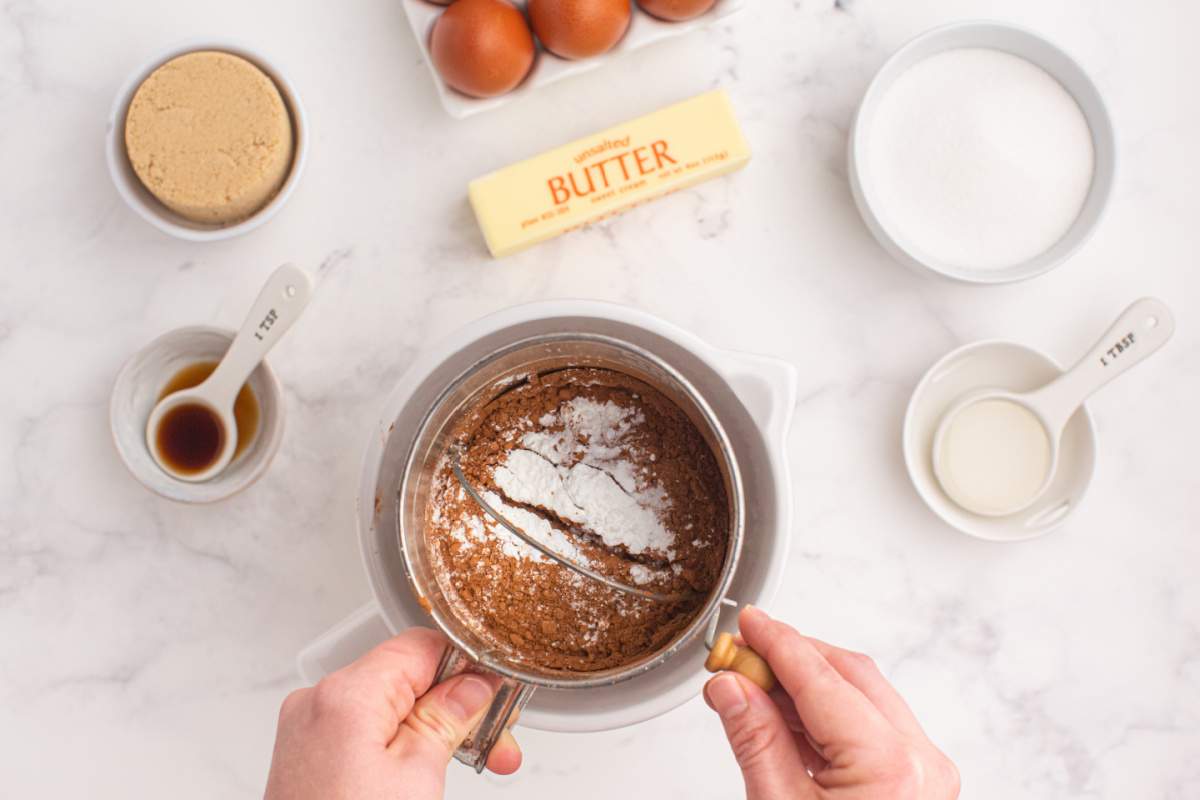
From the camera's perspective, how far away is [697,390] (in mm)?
870

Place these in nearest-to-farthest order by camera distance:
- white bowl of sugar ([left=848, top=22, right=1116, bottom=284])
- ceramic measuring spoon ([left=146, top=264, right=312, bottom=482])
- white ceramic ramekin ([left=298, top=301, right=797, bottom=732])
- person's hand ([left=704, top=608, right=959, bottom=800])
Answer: person's hand ([left=704, top=608, right=959, bottom=800]) → white ceramic ramekin ([left=298, top=301, right=797, bottom=732]) → ceramic measuring spoon ([left=146, top=264, right=312, bottom=482]) → white bowl of sugar ([left=848, top=22, right=1116, bottom=284])

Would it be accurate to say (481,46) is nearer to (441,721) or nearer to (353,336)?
(353,336)

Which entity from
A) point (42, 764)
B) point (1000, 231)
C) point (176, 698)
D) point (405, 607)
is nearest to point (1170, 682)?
point (1000, 231)

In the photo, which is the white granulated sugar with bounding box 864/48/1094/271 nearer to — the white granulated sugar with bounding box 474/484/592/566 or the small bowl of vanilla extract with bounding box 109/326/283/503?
the white granulated sugar with bounding box 474/484/592/566

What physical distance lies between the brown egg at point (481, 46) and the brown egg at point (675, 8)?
141 mm

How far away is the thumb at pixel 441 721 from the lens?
0.76m

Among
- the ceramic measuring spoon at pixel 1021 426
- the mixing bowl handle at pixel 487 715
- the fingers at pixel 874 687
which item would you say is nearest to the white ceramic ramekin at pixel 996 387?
the ceramic measuring spoon at pixel 1021 426

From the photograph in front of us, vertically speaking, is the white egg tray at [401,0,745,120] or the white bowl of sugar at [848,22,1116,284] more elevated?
the white egg tray at [401,0,745,120]

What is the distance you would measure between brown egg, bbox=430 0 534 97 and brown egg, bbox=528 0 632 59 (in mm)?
28

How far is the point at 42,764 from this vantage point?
1.12 meters

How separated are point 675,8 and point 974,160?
39 cm

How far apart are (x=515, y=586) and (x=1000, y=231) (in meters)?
0.70

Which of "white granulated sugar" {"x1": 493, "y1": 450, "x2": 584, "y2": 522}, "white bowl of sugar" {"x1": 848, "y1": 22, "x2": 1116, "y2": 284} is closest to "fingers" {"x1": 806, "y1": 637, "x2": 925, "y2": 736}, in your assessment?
"white granulated sugar" {"x1": 493, "y1": 450, "x2": 584, "y2": 522}

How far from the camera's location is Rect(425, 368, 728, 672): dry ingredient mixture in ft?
2.93
